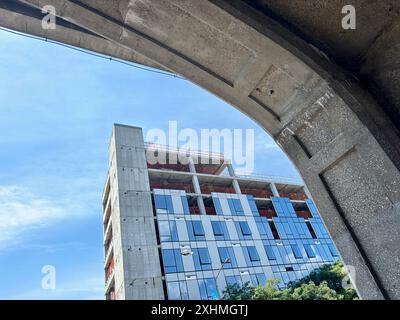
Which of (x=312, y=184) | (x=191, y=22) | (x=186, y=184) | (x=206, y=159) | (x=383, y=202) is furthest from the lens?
(x=206, y=159)

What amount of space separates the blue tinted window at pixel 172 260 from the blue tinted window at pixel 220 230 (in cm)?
460

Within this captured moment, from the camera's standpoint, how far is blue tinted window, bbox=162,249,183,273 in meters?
26.1

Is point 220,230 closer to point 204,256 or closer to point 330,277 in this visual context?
point 204,256

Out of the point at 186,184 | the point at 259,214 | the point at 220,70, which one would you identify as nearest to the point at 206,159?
the point at 186,184

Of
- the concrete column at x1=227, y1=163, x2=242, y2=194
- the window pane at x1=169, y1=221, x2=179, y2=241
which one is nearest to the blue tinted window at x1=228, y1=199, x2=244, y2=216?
the concrete column at x1=227, y1=163, x2=242, y2=194

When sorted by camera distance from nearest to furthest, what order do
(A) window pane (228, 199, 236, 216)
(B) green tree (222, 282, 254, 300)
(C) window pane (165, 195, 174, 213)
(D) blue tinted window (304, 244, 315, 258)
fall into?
(B) green tree (222, 282, 254, 300) → (C) window pane (165, 195, 174, 213) → (A) window pane (228, 199, 236, 216) → (D) blue tinted window (304, 244, 315, 258)

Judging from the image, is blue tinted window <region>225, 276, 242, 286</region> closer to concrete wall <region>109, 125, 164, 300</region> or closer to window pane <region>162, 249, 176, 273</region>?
window pane <region>162, 249, 176, 273</region>

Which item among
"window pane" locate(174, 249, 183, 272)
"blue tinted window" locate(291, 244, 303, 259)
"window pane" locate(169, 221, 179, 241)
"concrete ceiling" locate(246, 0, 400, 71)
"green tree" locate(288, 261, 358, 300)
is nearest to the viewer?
"concrete ceiling" locate(246, 0, 400, 71)

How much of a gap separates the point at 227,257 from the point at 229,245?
135cm

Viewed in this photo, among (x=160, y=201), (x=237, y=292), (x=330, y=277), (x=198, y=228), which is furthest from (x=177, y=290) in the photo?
(x=330, y=277)

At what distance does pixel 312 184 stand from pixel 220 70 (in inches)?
69.3

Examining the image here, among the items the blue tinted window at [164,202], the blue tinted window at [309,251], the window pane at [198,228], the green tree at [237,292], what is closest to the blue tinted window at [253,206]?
the blue tinted window at [309,251]

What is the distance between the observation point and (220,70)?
3.67 metres
